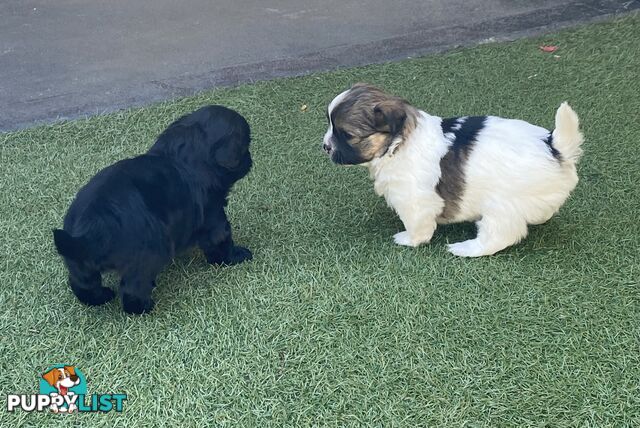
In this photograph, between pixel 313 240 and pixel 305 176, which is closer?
pixel 313 240

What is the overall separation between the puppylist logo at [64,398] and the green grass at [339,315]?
40 millimetres

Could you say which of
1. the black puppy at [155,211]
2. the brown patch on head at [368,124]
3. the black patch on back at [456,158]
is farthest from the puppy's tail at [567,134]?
the black puppy at [155,211]

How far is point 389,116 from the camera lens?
10.4 feet

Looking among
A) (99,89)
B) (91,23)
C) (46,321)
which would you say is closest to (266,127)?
(99,89)

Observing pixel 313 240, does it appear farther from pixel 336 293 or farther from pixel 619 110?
pixel 619 110

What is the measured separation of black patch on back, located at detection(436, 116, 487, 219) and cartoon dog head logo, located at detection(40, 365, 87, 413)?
6.54 feet

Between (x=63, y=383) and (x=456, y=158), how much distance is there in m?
2.19

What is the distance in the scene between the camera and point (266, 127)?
16.1ft

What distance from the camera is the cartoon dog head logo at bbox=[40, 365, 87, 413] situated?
275 centimetres

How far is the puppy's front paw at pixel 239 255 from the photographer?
3494 mm

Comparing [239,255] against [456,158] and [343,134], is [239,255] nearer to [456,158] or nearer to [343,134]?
[343,134]

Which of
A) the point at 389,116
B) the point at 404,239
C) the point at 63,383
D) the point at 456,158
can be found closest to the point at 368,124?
the point at 389,116

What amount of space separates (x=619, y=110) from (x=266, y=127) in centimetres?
271

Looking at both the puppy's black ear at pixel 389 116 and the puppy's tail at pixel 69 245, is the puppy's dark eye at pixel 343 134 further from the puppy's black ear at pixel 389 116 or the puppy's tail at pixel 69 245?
the puppy's tail at pixel 69 245
